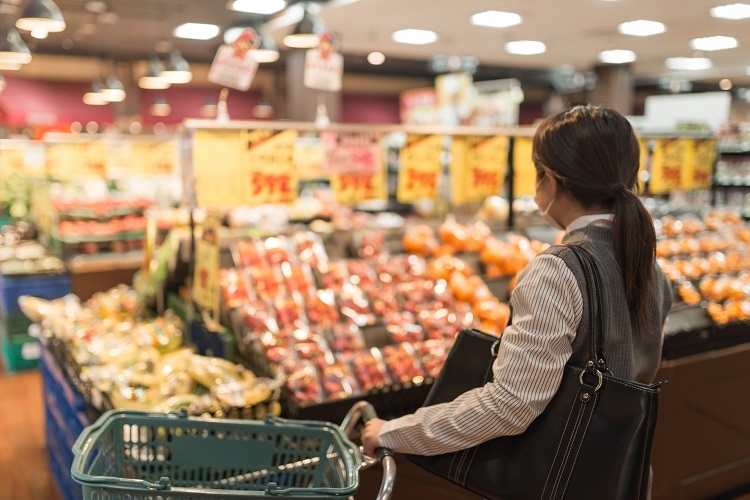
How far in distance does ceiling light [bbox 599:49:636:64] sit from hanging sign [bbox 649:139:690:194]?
19.4 ft

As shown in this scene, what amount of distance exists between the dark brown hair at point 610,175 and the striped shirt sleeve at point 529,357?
0.58 feet

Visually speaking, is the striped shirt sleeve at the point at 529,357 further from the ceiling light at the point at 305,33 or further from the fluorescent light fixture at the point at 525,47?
the fluorescent light fixture at the point at 525,47

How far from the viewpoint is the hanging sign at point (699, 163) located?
5.91 m

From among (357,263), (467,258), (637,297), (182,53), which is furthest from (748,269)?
(182,53)

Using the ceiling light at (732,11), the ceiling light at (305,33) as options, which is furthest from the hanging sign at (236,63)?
the ceiling light at (732,11)

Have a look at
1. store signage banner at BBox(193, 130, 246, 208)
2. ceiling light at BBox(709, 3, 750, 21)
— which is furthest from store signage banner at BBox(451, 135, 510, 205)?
ceiling light at BBox(709, 3, 750, 21)

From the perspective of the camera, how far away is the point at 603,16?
8195 mm

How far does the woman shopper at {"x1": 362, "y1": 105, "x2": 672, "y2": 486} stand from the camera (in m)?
1.49

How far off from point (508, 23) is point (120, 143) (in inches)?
218

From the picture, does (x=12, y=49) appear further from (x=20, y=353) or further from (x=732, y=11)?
(x=732, y=11)

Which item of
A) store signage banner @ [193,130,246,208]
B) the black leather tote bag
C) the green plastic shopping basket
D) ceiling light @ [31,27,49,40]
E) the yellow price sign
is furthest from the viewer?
ceiling light @ [31,27,49,40]

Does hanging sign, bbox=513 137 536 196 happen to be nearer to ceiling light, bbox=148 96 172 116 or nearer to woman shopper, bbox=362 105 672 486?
woman shopper, bbox=362 105 672 486

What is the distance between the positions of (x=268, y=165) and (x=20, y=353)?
3.63 metres

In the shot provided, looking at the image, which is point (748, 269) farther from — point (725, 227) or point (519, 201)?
point (519, 201)
